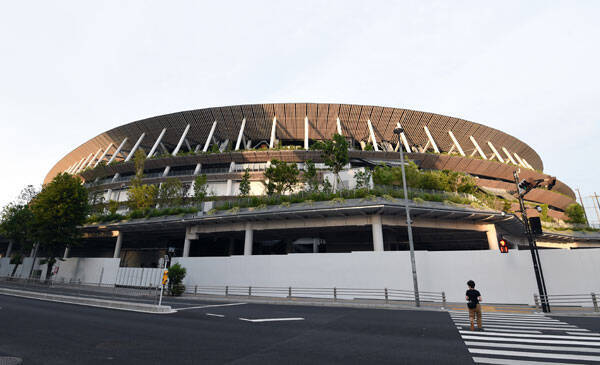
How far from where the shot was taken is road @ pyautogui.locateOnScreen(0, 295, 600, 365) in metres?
5.38

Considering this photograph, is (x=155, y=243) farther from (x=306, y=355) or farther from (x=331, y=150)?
(x=306, y=355)

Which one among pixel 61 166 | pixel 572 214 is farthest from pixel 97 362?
pixel 61 166

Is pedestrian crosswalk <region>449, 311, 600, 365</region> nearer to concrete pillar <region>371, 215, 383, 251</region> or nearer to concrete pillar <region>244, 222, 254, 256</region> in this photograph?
concrete pillar <region>371, 215, 383, 251</region>

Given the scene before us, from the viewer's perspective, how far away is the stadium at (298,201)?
22.9 meters

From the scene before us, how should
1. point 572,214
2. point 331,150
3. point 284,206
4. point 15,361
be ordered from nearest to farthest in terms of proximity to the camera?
point 15,361, point 284,206, point 331,150, point 572,214

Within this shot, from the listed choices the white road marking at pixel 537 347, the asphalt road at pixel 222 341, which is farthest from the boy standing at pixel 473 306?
the white road marking at pixel 537 347

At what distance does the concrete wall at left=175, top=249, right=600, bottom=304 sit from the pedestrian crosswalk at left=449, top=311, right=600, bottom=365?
813cm

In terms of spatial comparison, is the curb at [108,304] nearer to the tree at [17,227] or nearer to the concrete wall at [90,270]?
the concrete wall at [90,270]

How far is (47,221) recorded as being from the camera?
29.4 metres

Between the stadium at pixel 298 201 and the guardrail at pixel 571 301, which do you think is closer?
the guardrail at pixel 571 301

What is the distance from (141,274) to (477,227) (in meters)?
31.5

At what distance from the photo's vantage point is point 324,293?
64.2 feet

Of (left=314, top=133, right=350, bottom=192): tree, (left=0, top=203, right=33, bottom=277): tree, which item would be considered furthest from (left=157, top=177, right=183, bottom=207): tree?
(left=314, top=133, right=350, bottom=192): tree

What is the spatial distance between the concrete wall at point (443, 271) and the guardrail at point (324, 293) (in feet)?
1.11
